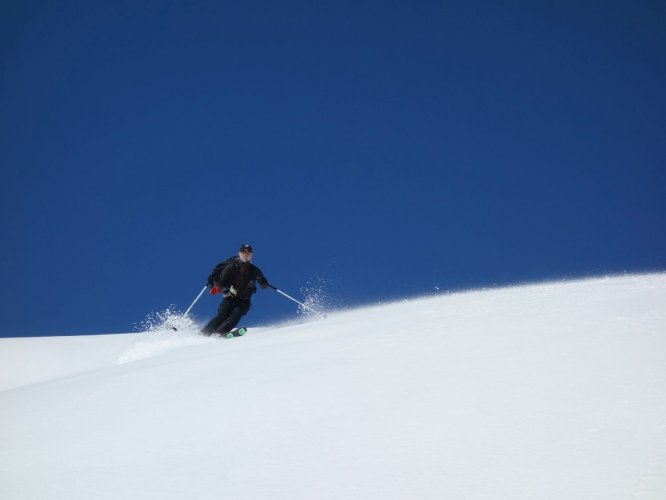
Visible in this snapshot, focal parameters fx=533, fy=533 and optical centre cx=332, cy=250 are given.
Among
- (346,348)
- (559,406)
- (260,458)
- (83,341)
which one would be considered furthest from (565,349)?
(83,341)

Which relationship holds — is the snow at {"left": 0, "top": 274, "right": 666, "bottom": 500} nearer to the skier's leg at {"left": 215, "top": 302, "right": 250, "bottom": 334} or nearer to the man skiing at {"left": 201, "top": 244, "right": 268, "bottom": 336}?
the skier's leg at {"left": 215, "top": 302, "right": 250, "bottom": 334}

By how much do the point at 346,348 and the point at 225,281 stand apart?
22.0 feet

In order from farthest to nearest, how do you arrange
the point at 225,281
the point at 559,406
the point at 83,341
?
the point at 83,341 → the point at 225,281 → the point at 559,406

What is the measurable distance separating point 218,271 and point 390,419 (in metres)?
8.55

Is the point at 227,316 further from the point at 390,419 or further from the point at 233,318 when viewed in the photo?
the point at 390,419

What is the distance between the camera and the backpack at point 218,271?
35.7 feet

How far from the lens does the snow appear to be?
2.22m

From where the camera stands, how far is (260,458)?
254 centimetres

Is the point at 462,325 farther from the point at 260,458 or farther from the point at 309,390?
the point at 260,458

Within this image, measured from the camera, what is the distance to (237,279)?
10867 mm

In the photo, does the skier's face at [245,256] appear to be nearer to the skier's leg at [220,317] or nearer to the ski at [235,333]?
the skier's leg at [220,317]

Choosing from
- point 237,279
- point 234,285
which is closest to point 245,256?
point 237,279

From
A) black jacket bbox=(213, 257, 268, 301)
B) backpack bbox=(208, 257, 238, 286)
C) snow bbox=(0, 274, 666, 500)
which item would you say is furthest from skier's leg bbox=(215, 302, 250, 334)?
snow bbox=(0, 274, 666, 500)

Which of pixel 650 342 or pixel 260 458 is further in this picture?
pixel 650 342
